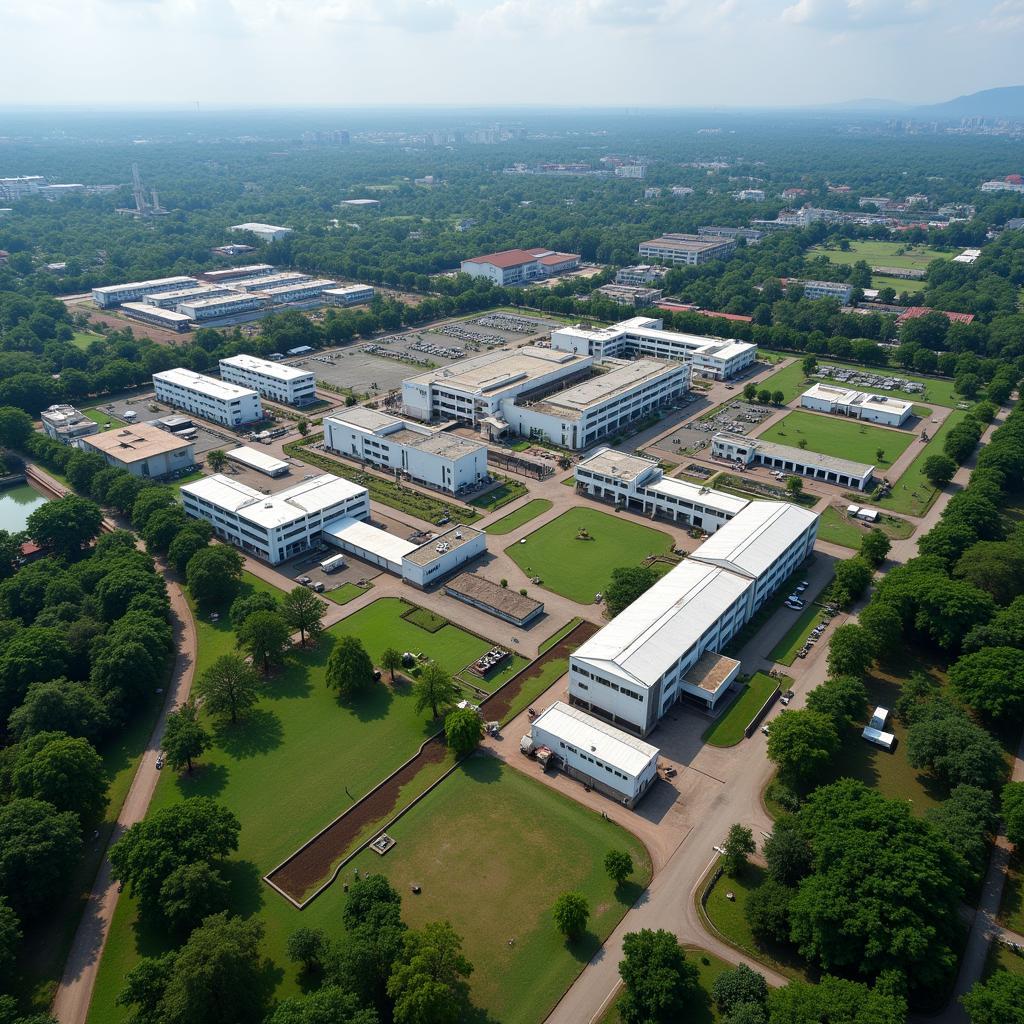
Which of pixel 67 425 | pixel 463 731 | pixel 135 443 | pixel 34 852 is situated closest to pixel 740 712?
pixel 463 731

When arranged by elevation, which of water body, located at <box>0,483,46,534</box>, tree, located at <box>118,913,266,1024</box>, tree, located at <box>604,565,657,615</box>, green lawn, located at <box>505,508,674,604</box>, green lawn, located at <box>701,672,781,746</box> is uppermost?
tree, located at <box>118,913,266,1024</box>

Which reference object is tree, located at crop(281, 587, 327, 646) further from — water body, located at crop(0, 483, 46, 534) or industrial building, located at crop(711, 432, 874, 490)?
industrial building, located at crop(711, 432, 874, 490)

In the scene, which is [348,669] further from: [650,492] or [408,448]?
[650,492]

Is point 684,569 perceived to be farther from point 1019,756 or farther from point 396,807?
point 396,807

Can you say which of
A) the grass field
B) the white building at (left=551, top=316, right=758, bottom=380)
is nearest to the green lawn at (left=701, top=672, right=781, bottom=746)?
the grass field

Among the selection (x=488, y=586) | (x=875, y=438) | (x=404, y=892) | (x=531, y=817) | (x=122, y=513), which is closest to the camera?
(x=404, y=892)

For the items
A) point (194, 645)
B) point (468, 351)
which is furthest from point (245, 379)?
point (194, 645)
